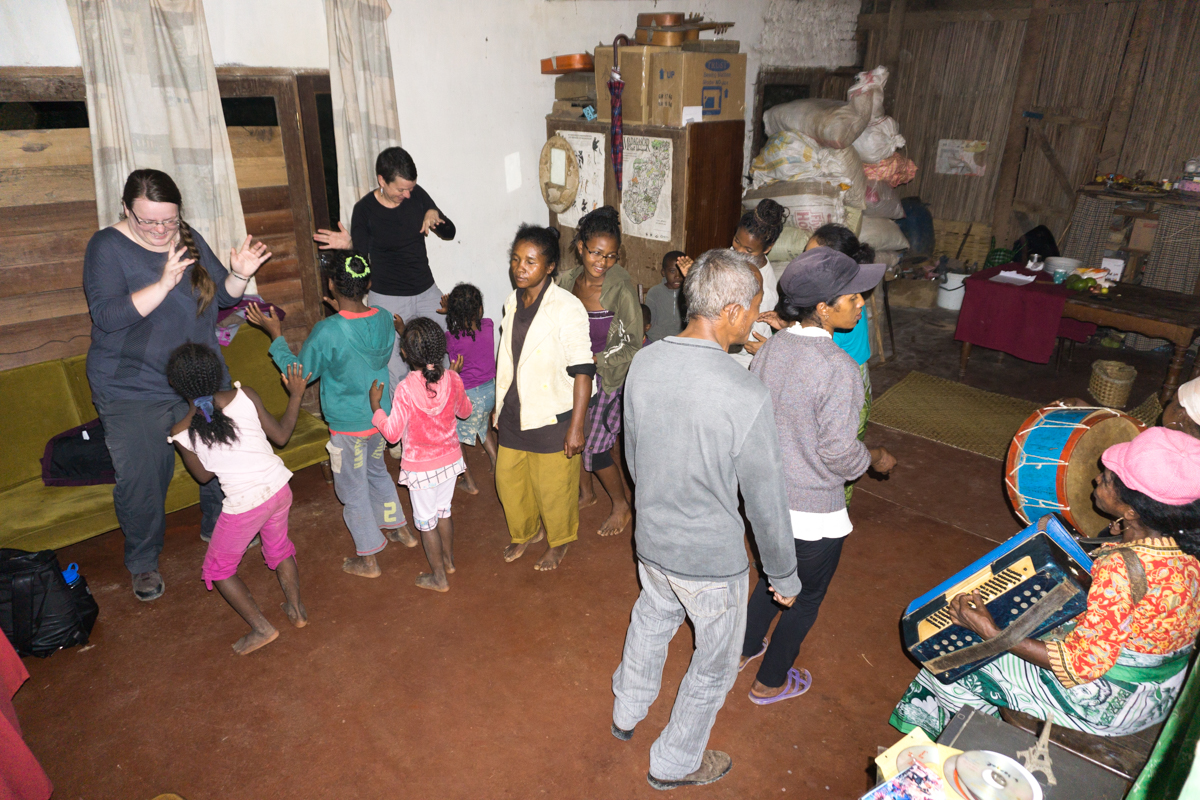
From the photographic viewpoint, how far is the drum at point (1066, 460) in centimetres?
315

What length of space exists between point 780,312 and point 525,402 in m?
1.29

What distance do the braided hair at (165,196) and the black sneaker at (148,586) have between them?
1434mm

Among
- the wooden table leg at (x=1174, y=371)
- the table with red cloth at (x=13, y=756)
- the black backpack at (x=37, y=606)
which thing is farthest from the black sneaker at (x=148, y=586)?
the wooden table leg at (x=1174, y=371)

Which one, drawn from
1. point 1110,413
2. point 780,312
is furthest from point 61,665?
point 1110,413

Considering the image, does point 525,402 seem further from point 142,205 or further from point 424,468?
point 142,205

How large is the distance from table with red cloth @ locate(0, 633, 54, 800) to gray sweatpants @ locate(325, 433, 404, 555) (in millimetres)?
1334

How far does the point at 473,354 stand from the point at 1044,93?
6.98 meters

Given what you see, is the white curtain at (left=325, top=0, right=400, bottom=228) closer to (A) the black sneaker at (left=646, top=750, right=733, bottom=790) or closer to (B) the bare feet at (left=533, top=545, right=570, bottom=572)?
(B) the bare feet at (left=533, top=545, right=570, bottom=572)

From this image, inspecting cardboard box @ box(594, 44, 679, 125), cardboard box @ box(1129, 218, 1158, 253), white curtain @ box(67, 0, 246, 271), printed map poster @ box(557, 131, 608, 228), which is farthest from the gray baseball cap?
cardboard box @ box(1129, 218, 1158, 253)

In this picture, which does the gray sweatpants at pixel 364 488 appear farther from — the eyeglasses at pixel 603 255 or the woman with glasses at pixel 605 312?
the eyeglasses at pixel 603 255

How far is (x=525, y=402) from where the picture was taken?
3.20 meters

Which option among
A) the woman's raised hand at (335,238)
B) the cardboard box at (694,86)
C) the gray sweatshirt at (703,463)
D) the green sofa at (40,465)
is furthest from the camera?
the cardboard box at (694,86)

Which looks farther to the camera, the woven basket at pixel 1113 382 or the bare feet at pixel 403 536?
the woven basket at pixel 1113 382

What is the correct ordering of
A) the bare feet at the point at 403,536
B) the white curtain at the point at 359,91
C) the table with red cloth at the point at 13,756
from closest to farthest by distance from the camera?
the table with red cloth at the point at 13,756 → the bare feet at the point at 403,536 → the white curtain at the point at 359,91
